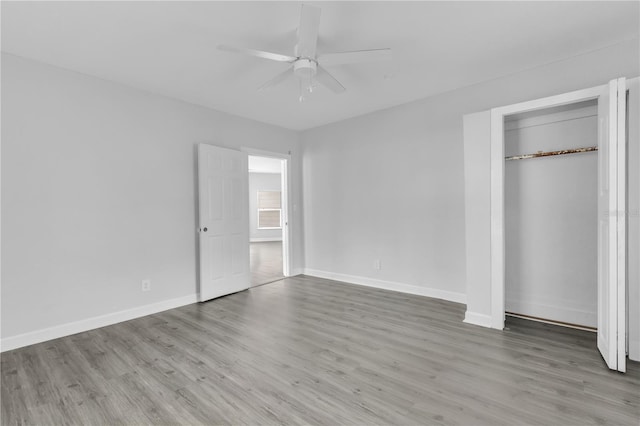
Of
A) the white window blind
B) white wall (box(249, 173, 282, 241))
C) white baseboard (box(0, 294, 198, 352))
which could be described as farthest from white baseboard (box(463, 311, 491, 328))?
white wall (box(249, 173, 282, 241))

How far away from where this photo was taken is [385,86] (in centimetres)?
367

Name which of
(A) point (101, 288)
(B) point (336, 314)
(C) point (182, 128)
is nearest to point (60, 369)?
(A) point (101, 288)

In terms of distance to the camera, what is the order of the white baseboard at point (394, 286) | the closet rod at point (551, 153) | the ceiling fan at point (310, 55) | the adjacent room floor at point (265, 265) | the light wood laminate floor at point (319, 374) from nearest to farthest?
the light wood laminate floor at point (319, 374)
the ceiling fan at point (310, 55)
the closet rod at point (551, 153)
the white baseboard at point (394, 286)
the adjacent room floor at point (265, 265)

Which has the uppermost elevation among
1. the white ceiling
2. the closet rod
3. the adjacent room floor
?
the white ceiling

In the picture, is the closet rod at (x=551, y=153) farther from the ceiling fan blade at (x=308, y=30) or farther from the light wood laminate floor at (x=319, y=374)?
the ceiling fan blade at (x=308, y=30)

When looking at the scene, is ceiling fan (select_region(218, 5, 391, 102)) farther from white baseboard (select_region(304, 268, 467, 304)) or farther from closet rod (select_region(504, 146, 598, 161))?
white baseboard (select_region(304, 268, 467, 304))

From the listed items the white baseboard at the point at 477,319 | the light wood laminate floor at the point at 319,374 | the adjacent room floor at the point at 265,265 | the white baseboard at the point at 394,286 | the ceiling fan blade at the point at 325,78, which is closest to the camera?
the light wood laminate floor at the point at 319,374

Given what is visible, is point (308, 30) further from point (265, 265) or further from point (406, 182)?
point (265, 265)

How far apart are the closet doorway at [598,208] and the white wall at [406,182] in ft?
0.94

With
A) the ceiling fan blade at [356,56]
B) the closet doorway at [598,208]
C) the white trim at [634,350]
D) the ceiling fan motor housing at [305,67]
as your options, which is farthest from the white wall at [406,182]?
the ceiling fan motor housing at [305,67]

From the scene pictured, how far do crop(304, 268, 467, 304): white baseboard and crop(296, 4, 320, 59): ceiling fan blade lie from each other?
125 inches

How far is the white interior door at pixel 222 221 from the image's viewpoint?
407 cm

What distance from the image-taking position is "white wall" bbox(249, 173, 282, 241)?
1117 cm

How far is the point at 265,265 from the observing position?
666cm
